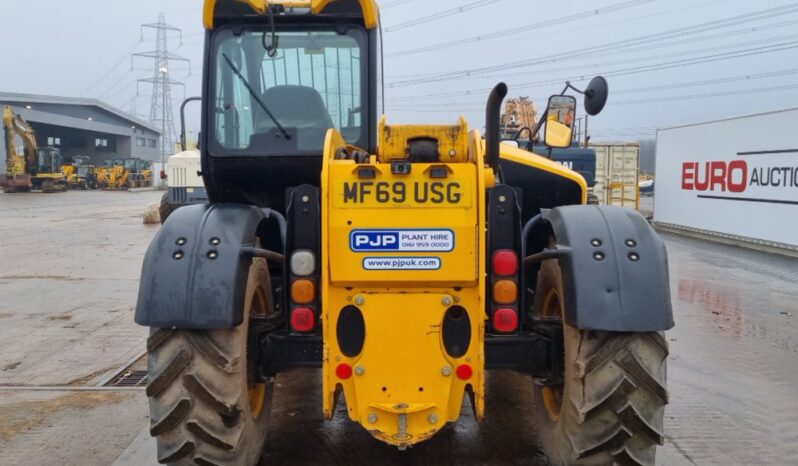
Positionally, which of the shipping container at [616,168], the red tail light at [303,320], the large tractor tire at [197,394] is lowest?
the large tractor tire at [197,394]

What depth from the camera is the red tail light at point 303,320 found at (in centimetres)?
337

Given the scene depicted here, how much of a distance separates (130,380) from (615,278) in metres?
4.42

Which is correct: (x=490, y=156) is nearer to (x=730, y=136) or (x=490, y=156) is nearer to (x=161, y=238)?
(x=161, y=238)

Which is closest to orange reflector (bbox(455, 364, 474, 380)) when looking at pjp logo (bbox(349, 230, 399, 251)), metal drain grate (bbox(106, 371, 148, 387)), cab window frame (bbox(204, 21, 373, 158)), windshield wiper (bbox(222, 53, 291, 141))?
pjp logo (bbox(349, 230, 399, 251))

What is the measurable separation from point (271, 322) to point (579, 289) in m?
1.60

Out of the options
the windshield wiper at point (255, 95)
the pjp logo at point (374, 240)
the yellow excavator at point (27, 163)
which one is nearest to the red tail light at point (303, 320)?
the pjp logo at point (374, 240)

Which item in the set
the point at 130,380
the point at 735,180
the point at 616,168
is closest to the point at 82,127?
the point at 616,168

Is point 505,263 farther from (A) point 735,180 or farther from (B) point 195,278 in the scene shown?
(A) point 735,180

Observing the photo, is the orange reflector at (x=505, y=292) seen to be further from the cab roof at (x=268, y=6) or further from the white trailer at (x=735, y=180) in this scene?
the white trailer at (x=735, y=180)

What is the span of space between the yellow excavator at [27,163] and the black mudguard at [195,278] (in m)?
41.1

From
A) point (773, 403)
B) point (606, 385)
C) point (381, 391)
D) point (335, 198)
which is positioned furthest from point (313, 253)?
point (773, 403)

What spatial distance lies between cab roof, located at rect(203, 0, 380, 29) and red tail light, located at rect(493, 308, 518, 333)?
2072 millimetres

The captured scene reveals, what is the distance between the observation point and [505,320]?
3371mm

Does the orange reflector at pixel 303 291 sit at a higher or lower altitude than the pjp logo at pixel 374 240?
lower
